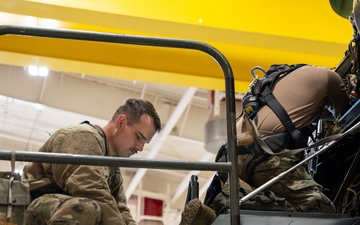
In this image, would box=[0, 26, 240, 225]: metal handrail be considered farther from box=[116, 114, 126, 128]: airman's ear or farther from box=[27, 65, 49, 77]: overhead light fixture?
box=[27, 65, 49, 77]: overhead light fixture

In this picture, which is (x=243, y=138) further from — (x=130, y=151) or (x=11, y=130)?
(x=11, y=130)

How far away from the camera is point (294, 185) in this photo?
2.93 metres

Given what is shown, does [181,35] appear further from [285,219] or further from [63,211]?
[285,219]

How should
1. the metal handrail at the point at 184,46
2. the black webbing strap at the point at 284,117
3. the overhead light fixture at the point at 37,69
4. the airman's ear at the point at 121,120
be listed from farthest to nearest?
the overhead light fixture at the point at 37,69 < the airman's ear at the point at 121,120 < the black webbing strap at the point at 284,117 < the metal handrail at the point at 184,46

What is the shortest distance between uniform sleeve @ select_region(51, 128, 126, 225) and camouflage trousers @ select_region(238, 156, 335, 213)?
66cm

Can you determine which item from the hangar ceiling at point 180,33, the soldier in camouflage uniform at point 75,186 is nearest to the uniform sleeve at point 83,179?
the soldier in camouflage uniform at point 75,186

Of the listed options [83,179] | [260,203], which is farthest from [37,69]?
[260,203]

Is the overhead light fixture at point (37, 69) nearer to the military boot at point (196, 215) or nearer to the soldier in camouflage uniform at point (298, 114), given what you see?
the soldier in camouflage uniform at point (298, 114)

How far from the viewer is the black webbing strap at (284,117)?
10.0ft

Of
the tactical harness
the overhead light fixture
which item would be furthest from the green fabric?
the overhead light fixture

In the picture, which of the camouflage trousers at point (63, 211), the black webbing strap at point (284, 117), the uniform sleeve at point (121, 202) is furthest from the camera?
the uniform sleeve at point (121, 202)

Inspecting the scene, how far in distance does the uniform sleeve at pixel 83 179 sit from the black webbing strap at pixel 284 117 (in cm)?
89

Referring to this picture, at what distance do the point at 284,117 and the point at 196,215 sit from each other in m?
0.74

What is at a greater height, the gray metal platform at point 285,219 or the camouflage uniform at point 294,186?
the camouflage uniform at point 294,186
